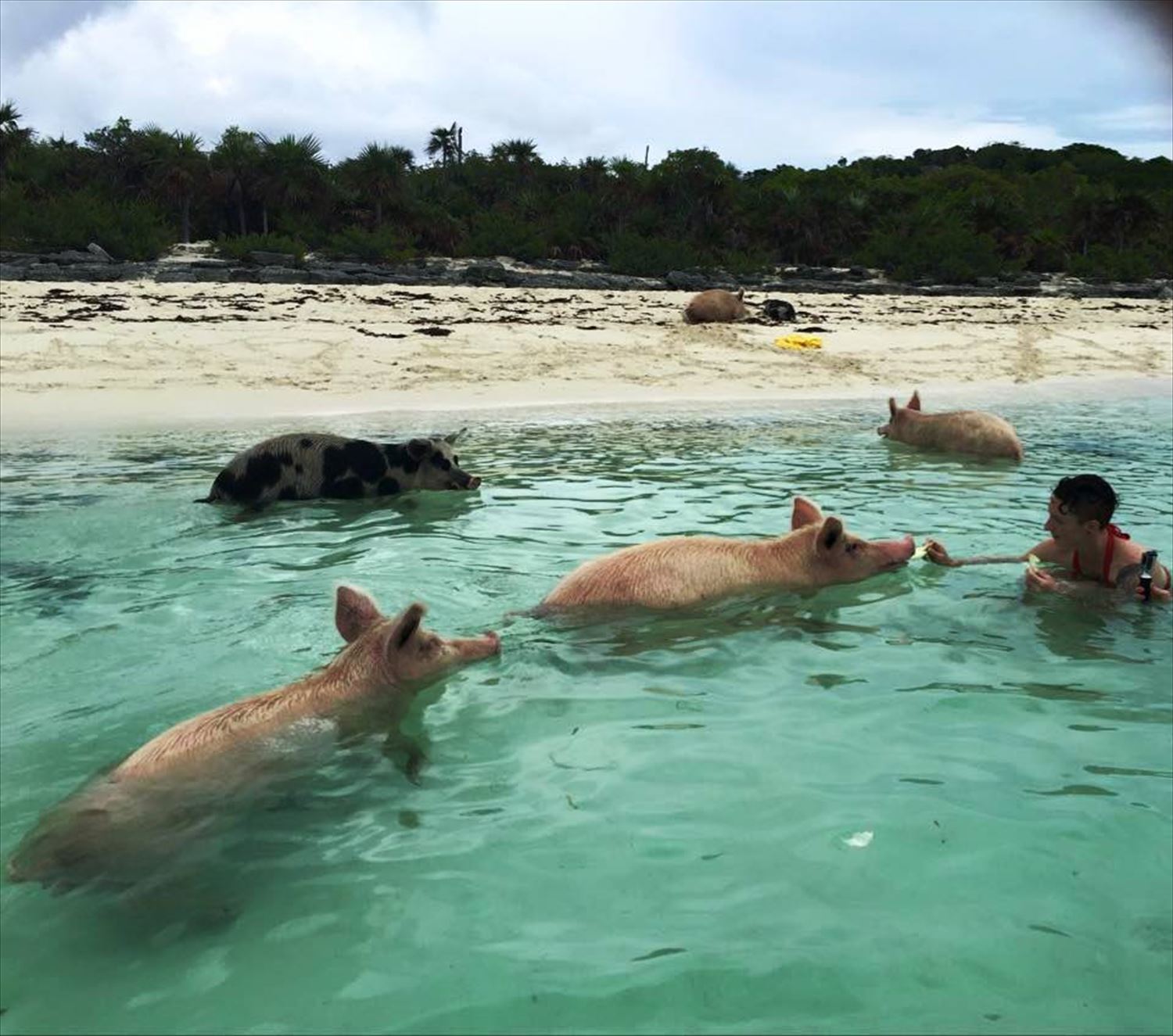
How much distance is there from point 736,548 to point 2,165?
47.0 meters

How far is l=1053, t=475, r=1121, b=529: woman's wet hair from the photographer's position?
6391mm

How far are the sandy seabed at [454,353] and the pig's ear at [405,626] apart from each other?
9.79m

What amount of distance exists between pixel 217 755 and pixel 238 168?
141ft

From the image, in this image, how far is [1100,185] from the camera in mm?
46656

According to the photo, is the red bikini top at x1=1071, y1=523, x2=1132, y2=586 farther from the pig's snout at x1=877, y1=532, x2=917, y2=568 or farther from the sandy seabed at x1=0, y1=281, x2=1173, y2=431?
the sandy seabed at x1=0, y1=281, x2=1173, y2=431

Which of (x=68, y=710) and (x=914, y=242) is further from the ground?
(x=914, y=242)

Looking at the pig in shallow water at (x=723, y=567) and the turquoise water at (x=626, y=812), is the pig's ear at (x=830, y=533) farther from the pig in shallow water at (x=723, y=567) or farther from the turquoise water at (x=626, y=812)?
the turquoise water at (x=626, y=812)

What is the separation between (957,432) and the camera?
12078 mm

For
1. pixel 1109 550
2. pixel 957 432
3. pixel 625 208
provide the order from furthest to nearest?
pixel 625 208 → pixel 957 432 → pixel 1109 550

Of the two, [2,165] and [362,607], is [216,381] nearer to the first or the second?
[362,607]

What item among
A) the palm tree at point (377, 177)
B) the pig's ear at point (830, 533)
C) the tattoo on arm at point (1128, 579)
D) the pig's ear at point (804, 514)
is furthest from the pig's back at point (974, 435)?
the palm tree at point (377, 177)

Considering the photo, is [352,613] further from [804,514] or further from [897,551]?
[897,551]

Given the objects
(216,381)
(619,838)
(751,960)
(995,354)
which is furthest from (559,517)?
(995,354)

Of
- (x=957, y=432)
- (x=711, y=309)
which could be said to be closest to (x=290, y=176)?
(x=711, y=309)
